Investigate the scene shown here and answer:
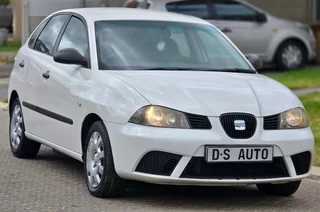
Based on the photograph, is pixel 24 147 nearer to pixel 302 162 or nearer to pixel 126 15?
pixel 126 15

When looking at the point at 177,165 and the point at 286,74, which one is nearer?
the point at 177,165

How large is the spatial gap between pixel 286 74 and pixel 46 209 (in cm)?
1087

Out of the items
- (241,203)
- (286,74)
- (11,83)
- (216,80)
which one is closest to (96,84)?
(216,80)

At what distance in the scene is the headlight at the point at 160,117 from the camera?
6.97m

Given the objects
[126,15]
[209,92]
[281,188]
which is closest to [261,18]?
[126,15]

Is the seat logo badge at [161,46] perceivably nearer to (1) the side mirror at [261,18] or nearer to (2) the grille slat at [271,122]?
(2) the grille slat at [271,122]

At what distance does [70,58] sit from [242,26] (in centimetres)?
1057

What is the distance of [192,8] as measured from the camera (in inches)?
704

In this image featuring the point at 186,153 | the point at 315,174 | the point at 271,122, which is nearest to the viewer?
the point at 186,153

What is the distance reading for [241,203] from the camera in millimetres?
7523

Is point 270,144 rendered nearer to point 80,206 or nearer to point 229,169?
point 229,169

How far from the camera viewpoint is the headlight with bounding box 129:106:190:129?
697 cm

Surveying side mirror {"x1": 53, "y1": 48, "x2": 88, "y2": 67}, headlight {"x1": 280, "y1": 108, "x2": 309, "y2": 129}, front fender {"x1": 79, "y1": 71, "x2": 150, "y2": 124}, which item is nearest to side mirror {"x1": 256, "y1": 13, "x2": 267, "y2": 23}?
side mirror {"x1": 53, "y1": 48, "x2": 88, "y2": 67}

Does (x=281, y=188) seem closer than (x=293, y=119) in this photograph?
No
